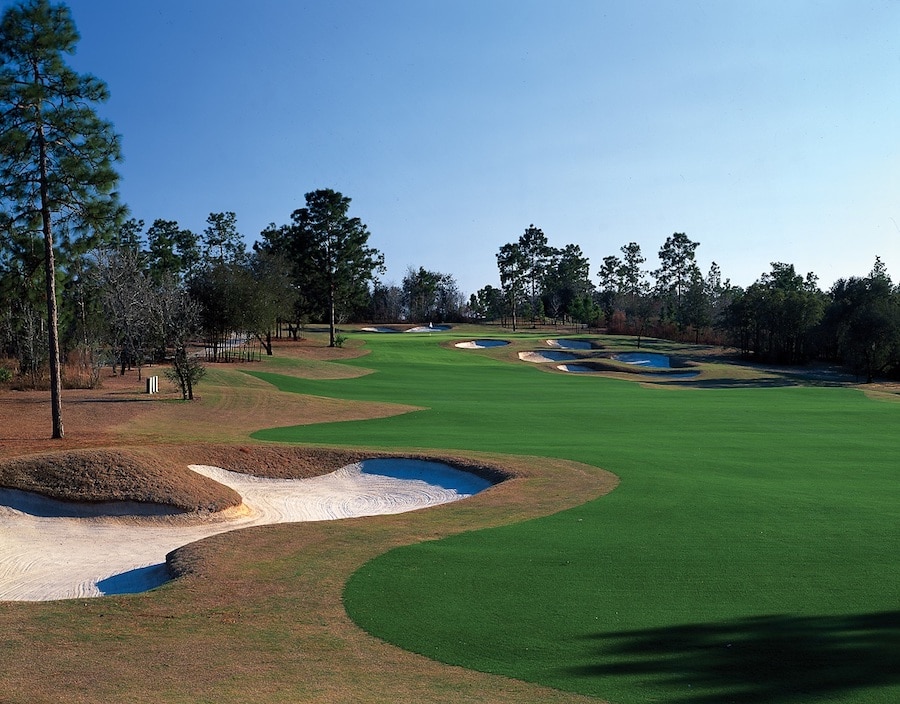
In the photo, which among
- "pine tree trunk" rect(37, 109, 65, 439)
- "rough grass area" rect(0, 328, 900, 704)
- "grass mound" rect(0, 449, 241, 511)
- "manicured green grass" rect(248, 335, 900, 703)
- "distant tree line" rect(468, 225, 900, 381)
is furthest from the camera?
"distant tree line" rect(468, 225, 900, 381)

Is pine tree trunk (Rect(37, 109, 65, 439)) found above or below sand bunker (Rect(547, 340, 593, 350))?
above

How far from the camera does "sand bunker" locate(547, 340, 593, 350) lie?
7512cm

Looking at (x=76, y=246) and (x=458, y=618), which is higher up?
(x=76, y=246)

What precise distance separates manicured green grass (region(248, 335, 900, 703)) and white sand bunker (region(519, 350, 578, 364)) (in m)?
43.5

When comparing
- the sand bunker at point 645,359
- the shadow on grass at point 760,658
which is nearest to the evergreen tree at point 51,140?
the shadow on grass at point 760,658

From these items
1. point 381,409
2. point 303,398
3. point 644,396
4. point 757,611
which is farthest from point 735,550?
point 644,396

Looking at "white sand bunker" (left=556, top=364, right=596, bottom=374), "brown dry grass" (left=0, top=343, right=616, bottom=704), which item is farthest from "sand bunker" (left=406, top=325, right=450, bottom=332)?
"brown dry grass" (left=0, top=343, right=616, bottom=704)

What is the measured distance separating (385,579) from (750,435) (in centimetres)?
1793

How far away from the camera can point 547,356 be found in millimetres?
67875

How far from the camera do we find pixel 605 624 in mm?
8617

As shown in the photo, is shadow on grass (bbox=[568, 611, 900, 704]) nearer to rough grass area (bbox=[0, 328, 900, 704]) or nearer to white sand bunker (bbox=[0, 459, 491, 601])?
rough grass area (bbox=[0, 328, 900, 704])

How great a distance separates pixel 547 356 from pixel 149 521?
54103mm

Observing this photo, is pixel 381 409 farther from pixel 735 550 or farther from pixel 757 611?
pixel 757 611

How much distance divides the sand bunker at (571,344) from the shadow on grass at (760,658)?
2601 inches
